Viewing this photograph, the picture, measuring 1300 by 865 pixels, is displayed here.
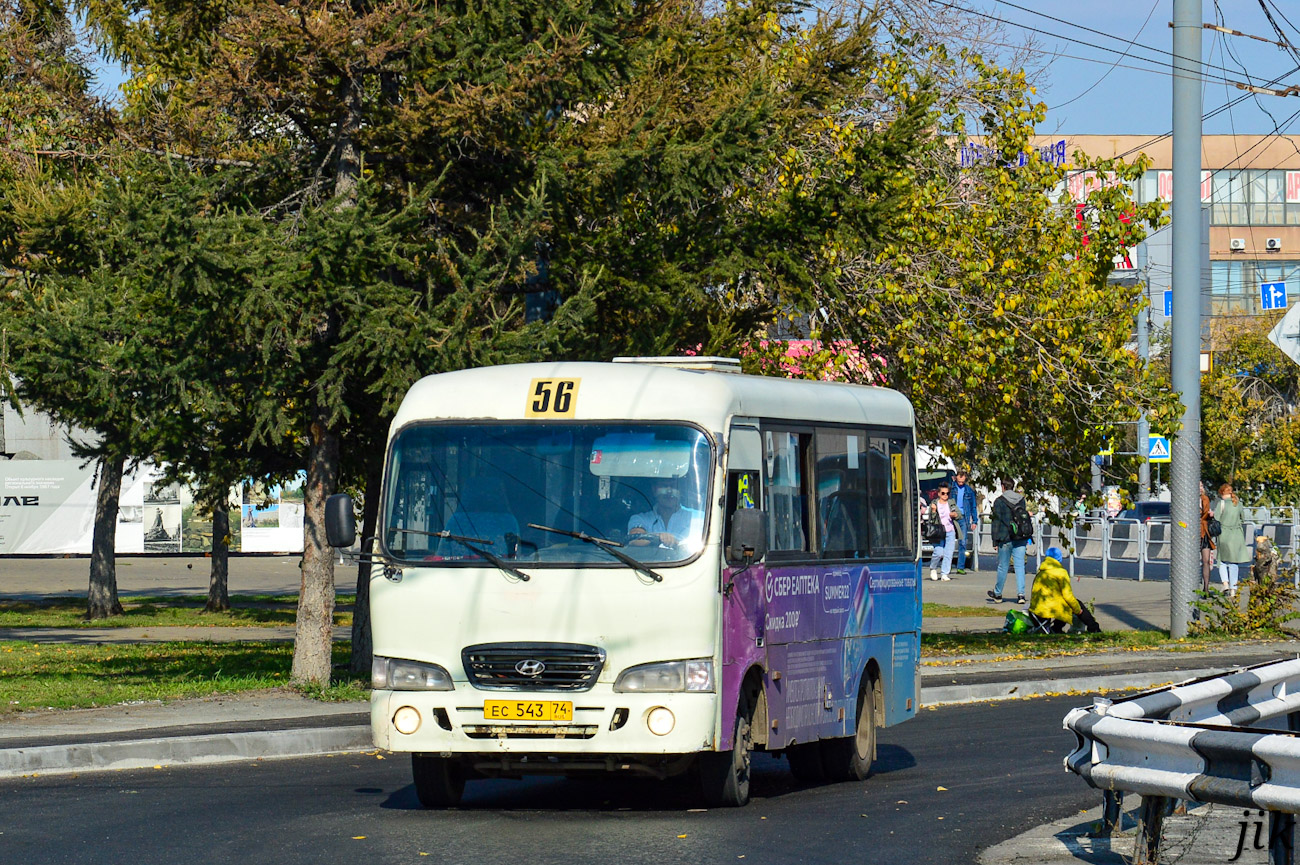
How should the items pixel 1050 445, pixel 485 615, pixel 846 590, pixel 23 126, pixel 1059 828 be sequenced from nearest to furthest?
pixel 1059 828 → pixel 485 615 → pixel 846 590 → pixel 23 126 → pixel 1050 445

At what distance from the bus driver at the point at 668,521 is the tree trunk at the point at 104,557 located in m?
19.2

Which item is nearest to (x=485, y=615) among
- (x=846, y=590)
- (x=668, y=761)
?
(x=668, y=761)

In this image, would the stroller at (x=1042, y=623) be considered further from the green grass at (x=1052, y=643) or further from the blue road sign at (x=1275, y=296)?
the blue road sign at (x=1275, y=296)

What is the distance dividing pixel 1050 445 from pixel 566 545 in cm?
1201

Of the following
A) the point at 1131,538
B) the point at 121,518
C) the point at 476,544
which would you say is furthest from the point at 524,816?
the point at 121,518

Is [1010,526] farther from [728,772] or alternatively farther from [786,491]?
[728,772]

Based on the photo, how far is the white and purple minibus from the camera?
9.48 meters

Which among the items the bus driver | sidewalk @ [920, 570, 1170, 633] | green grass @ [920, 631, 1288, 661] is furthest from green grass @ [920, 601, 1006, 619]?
the bus driver

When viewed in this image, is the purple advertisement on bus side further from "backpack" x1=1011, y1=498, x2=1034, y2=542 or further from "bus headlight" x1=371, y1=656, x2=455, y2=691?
"backpack" x1=1011, y1=498, x2=1034, y2=542

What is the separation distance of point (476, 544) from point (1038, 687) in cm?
868

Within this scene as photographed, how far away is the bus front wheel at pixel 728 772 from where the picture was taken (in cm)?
979

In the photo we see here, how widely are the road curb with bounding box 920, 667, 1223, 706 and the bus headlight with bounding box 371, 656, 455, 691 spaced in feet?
23.8

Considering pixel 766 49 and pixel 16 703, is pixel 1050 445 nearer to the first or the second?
pixel 766 49

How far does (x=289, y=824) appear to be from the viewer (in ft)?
30.5
